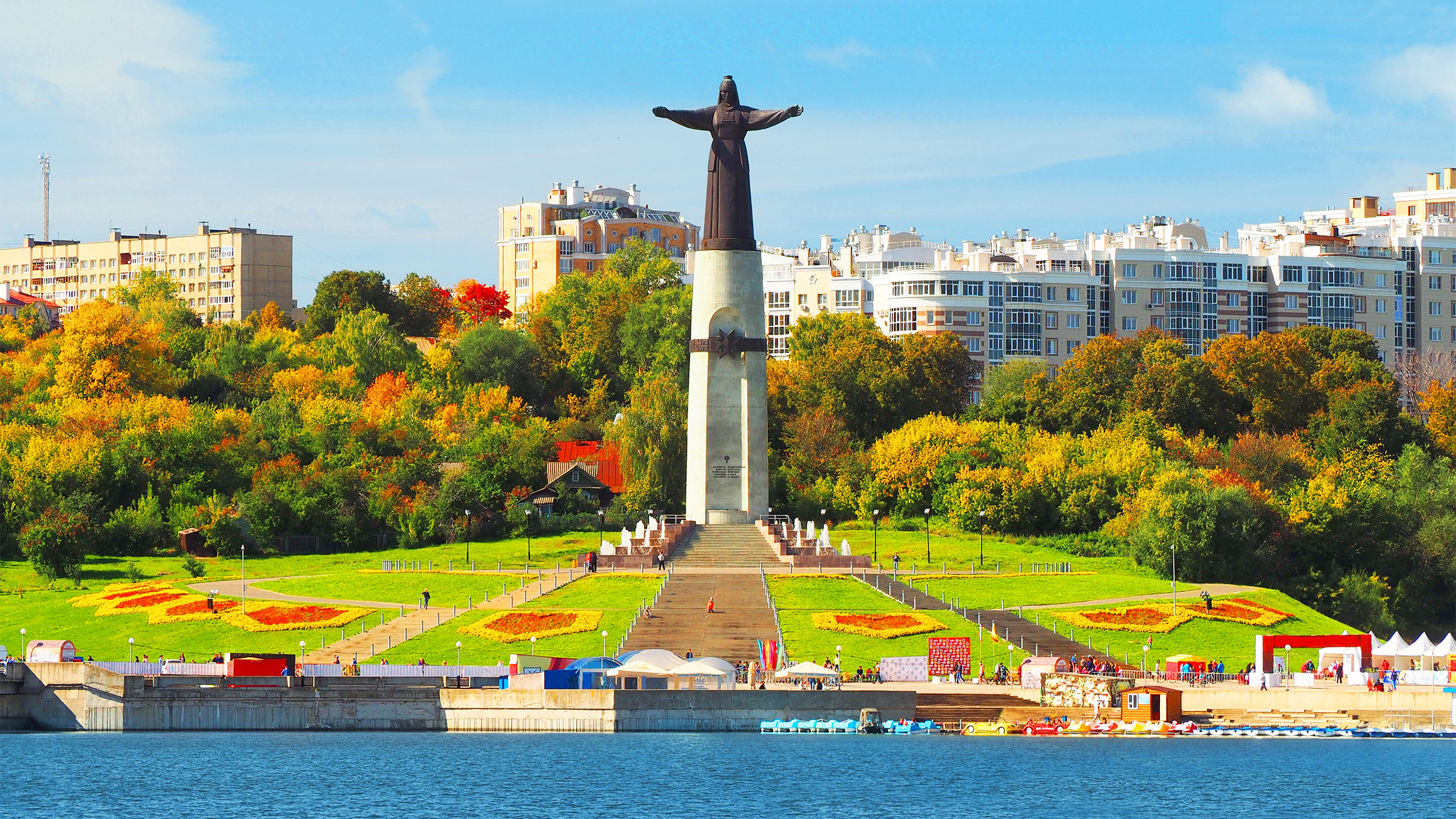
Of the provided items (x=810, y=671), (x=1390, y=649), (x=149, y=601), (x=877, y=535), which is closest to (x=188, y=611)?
(x=149, y=601)

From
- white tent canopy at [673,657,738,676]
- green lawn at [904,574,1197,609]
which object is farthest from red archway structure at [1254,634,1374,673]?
white tent canopy at [673,657,738,676]

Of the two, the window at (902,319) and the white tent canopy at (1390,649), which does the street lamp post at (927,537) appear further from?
the window at (902,319)

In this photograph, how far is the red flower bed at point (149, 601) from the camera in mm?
79062

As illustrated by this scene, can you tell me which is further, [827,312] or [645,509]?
[827,312]

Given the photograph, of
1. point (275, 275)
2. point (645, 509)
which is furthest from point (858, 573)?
point (275, 275)

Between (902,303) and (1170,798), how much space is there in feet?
277

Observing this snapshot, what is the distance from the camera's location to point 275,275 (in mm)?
174625

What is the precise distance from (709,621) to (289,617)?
14.0 meters

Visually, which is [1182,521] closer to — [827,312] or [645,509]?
[645,509]

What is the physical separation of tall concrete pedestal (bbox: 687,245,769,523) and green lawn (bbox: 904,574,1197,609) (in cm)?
1428

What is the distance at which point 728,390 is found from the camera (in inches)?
3841

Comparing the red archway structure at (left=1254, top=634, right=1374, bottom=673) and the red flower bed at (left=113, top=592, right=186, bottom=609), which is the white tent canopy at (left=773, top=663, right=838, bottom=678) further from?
the red flower bed at (left=113, top=592, right=186, bottom=609)

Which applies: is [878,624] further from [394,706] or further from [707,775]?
[394,706]

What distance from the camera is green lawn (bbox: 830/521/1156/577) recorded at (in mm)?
91812
